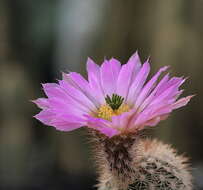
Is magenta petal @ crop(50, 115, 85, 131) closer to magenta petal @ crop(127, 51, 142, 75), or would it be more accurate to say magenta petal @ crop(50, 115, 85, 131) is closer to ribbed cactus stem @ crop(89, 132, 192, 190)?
ribbed cactus stem @ crop(89, 132, 192, 190)

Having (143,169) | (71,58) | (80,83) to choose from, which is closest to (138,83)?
(80,83)

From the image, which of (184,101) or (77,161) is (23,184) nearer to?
(77,161)

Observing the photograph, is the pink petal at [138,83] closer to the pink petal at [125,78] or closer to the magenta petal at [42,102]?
the pink petal at [125,78]

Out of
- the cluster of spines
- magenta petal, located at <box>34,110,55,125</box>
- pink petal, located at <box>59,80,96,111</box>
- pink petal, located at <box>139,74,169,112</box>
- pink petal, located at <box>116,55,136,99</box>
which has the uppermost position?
pink petal, located at <box>116,55,136,99</box>

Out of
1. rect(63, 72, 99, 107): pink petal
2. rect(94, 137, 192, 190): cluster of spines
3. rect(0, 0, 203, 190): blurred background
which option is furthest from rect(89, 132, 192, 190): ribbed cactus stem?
rect(0, 0, 203, 190): blurred background

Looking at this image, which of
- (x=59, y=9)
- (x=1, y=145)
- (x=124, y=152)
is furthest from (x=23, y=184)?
(x=124, y=152)

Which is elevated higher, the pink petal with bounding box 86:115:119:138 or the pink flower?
the pink flower

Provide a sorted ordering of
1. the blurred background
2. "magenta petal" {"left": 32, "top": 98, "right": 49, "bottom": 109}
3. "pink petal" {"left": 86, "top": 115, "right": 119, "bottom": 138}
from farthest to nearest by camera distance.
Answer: the blurred background < "magenta petal" {"left": 32, "top": 98, "right": 49, "bottom": 109} < "pink petal" {"left": 86, "top": 115, "right": 119, "bottom": 138}

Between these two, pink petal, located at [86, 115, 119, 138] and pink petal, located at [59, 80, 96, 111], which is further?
pink petal, located at [59, 80, 96, 111]
